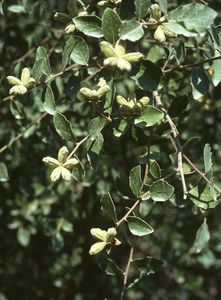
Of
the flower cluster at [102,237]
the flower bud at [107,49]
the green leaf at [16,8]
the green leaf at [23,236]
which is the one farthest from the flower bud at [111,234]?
the green leaf at [23,236]

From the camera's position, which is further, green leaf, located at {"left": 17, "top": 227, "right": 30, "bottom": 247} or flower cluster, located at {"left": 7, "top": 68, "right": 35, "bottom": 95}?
green leaf, located at {"left": 17, "top": 227, "right": 30, "bottom": 247}

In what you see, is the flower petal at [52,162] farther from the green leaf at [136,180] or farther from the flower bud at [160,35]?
the flower bud at [160,35]

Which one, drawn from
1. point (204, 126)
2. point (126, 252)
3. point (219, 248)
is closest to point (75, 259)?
point (126, 252)

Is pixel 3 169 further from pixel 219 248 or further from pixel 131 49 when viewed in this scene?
pixel 219 248

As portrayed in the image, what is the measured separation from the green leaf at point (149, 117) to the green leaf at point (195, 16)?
19cm

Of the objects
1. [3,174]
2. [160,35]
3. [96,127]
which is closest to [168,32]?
[160,35]

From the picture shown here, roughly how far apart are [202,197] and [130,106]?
25 centimetres

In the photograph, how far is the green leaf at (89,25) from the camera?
1.15 m

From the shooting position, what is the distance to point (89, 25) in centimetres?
116

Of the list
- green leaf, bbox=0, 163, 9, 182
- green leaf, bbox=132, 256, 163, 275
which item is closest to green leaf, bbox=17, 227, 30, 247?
green leaf, bbox=0, 163, 9, 182

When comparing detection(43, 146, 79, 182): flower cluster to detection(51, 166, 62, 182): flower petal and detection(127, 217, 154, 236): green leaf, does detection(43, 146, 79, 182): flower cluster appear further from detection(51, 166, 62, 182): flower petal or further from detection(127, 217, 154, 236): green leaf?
detection(127, 217, 154, 236): green leaf

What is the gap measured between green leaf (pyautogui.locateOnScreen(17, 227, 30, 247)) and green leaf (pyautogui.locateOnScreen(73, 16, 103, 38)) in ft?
3.54

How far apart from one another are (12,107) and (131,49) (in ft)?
1.27

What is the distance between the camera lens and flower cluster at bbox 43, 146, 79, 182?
3.70 feet
